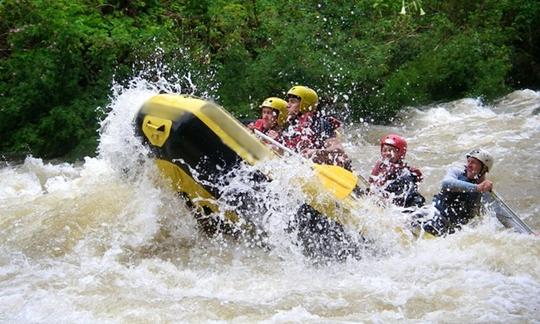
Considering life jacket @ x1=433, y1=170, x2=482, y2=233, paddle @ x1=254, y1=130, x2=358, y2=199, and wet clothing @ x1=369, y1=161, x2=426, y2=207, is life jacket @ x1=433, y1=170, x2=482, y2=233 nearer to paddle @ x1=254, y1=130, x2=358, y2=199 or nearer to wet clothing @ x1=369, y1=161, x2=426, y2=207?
wet clothing @ x1=369, y1=161, x2=426, y2=207

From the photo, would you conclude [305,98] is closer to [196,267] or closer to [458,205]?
[458,205]

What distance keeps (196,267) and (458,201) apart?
227 cm

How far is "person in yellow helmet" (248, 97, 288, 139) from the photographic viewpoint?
725cm

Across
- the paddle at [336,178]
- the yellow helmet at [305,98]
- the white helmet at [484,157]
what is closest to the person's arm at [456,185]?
the white helmet at [484,157]

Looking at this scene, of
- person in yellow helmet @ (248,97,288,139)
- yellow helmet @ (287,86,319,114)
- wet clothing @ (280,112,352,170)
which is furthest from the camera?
yellow helmet @ (287,86,319,114)

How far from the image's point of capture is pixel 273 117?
7.28m

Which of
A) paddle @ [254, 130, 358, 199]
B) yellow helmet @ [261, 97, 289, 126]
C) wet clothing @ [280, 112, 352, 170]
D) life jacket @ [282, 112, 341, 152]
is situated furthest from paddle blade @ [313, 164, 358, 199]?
yellow helmet @ [261, 97, 289, 126]

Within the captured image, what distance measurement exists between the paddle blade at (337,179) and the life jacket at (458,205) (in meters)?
0.85

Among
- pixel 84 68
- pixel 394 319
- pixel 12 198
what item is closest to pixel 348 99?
pixel 84 68

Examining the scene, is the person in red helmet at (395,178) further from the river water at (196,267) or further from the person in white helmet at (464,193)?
the river water at (196,267)

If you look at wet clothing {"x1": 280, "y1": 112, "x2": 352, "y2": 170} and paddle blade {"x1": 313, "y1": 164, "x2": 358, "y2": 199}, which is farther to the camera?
wet clothing {"x1": 280, "y1": 112, "x2": 352, "y2": 170}

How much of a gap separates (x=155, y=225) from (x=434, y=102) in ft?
28.8

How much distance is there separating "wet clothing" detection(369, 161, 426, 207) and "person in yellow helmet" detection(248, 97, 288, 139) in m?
1.15

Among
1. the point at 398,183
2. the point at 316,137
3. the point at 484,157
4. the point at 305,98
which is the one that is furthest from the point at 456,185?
the point at 305,98
